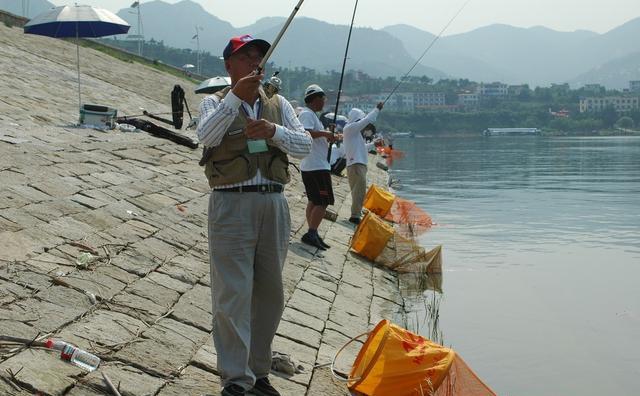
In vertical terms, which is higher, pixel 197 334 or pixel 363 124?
pixel 363 124

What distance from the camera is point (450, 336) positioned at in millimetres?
7809

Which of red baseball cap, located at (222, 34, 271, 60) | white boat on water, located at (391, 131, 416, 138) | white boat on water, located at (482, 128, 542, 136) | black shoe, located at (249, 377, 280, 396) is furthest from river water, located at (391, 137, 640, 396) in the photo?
white boat on water, located at (391, 131, 416, 138)

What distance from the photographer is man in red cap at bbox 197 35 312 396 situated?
413 cm

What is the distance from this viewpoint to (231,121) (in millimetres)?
4066

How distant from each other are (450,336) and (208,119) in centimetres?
435

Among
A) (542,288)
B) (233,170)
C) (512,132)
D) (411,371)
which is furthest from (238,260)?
(512,132)

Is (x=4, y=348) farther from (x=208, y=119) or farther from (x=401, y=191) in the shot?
(x=401, y=191)

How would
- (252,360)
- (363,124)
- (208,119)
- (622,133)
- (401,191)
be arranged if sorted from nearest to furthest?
(208,119) < (252,360) < (363,124) < (401,191) < (622,133)

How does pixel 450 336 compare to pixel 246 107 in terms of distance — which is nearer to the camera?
pixel 246 107

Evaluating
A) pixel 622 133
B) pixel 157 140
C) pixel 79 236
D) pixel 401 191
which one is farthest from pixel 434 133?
pixel 79 236

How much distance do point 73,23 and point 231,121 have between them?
11679 millimetres

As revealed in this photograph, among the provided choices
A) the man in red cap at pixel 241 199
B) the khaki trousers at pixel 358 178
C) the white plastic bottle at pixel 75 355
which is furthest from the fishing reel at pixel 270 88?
the khaki trousers at pixel 358 178

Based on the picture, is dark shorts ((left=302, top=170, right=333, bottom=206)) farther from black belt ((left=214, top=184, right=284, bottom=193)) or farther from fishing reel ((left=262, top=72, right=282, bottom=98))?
black belt ((left=214, top=184, right=284, bottom=193))

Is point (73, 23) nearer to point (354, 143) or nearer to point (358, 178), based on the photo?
point (354, 143)
